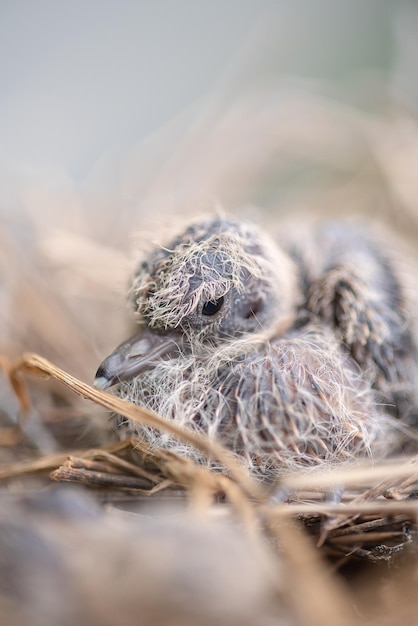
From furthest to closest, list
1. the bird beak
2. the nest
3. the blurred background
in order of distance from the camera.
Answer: the blurred background → the bird beak → the nest

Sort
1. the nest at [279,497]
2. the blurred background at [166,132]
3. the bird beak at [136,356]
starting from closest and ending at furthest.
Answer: the nest at [279,497] → the bird beak at [136,356] → the blurred background at [166,132]

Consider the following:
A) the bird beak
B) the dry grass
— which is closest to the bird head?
the bird beak

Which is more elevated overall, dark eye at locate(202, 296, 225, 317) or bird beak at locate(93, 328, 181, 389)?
dark eye at locate(202, 296, 225, 317)

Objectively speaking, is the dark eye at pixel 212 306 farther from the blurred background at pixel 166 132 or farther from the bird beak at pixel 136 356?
the blurred background at pixel 166 132

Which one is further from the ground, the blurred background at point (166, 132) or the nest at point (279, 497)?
the blurred background at point (166, 132)

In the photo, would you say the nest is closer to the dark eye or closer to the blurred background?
the dark eye

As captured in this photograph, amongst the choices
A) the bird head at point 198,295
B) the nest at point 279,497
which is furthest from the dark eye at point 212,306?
the nest at point 279,497
